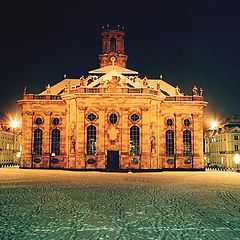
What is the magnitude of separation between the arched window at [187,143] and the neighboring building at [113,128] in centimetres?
16

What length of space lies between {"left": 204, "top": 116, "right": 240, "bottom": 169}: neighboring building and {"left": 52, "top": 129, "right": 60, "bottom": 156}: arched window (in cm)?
3564

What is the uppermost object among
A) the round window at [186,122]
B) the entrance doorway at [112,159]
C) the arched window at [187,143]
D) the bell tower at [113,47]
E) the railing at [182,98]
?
the bell tower at [113,47]

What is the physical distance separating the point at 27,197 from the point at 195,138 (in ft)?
129

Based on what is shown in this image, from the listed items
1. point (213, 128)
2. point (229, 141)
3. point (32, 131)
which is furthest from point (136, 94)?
point (213, 128)

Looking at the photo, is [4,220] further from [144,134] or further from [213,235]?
[144,134]

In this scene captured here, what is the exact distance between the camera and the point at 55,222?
37.8ft

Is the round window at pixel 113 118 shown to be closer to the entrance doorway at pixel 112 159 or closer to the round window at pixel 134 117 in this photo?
the round window at pixel 134 117

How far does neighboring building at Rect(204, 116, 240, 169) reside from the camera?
70812 mm

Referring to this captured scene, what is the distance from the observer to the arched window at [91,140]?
158 feet

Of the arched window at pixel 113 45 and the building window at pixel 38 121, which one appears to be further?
the arched window at pixel 113 45

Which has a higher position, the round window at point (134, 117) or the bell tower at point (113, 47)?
the bell tower at point (113, 47)

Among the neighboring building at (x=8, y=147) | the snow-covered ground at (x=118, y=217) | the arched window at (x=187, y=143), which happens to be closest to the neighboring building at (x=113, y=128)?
the arched window at (x=187, y=143)

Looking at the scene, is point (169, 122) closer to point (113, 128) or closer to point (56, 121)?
point (113, 128)

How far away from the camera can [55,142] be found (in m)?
53.7
